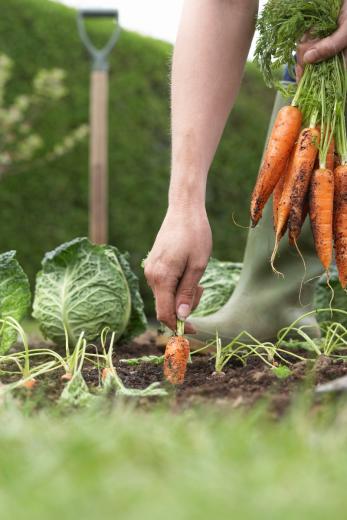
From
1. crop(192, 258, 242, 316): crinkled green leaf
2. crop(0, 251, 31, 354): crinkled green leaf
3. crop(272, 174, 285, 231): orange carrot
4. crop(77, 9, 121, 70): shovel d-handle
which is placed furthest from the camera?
crop(77, 9, 121, 70): shovel d-handle

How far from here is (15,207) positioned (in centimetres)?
763

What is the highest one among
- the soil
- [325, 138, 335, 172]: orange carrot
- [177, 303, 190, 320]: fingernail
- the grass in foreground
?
[325, 138, 335, 172]: orange carrot

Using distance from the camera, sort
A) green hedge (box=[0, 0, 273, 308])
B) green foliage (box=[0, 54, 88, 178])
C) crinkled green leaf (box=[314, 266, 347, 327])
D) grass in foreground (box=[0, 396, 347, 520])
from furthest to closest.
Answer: green hedge (box=[0, 0, 273, 308]) < green foliage (box=[0, 54, 88, 178]) < crinkled green leaf (box=[314, 266, 347, 327]) < grass in foreground (box=[0, 396, 347, 520])

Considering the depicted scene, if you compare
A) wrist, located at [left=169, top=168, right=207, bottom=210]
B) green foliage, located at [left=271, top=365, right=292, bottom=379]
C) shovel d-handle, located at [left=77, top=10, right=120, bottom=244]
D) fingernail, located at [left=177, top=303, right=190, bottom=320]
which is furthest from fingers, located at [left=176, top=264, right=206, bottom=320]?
shovel d-handle, located at [left=77, top=10, right=120, bottom=244]

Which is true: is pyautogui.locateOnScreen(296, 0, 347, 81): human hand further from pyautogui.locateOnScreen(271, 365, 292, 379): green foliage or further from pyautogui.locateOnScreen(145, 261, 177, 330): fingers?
pyautogui.locateOnScreen(271, 365, 292, 379): green foliage

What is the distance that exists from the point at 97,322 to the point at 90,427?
2062 mm

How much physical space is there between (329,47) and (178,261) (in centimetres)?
101

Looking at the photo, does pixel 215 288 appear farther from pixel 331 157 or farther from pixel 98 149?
pixel 98 149

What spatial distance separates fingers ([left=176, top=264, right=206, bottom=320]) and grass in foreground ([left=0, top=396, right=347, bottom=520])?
0.73 meters

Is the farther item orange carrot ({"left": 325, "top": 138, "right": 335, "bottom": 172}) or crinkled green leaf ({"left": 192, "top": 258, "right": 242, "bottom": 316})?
crinkled green leaf ({"left": 192, "top": 258, "right": 242, "bottom": 316})

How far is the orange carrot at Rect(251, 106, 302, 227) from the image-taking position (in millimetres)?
2756

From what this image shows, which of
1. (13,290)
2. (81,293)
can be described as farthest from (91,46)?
(13,290)

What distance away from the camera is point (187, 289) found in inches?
98.3

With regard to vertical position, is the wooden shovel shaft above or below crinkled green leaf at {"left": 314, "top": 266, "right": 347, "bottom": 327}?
above
